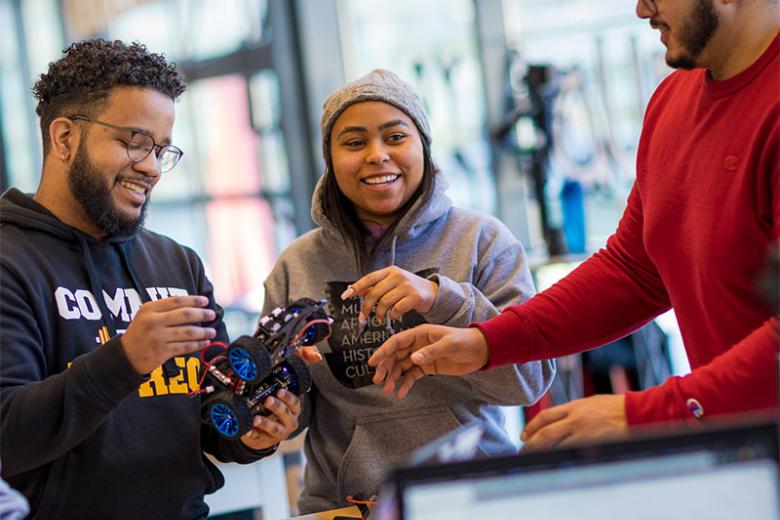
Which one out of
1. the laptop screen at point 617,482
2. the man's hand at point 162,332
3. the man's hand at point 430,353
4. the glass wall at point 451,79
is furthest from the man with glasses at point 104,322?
the glass wall at point 451,79

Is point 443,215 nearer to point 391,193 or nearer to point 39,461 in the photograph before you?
point 391,193

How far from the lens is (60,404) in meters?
1.54

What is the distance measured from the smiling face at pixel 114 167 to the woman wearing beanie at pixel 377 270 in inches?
15.2

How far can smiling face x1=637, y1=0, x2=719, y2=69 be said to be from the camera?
55.6 inches

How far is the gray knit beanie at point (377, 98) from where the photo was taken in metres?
2.10

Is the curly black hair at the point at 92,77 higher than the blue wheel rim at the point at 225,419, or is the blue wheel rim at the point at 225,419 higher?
the curly black hair at the point at 92,77

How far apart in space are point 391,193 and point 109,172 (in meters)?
0.58

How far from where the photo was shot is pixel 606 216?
13.9 ft

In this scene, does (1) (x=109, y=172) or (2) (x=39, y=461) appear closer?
(2) (x=39, y=461)

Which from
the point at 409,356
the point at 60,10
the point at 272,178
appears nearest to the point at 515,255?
the point at 409,356

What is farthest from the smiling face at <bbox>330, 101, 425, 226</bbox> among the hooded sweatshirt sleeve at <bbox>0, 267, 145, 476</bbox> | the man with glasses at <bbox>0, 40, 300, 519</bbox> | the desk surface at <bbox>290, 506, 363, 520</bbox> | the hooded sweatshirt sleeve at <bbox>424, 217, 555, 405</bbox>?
the hooded sweatshirt sleeve at <bbox>0, 267, 145, 476</bbox>

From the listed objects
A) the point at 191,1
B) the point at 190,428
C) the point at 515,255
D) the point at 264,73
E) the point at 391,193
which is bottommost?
the point at 190,428

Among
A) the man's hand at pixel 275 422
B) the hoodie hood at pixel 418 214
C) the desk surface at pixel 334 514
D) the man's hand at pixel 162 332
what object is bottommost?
the desk surface at pixel 334 514

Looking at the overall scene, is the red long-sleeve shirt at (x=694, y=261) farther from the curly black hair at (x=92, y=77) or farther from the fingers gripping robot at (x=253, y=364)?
the curly black hair at (x=92, y=77)
